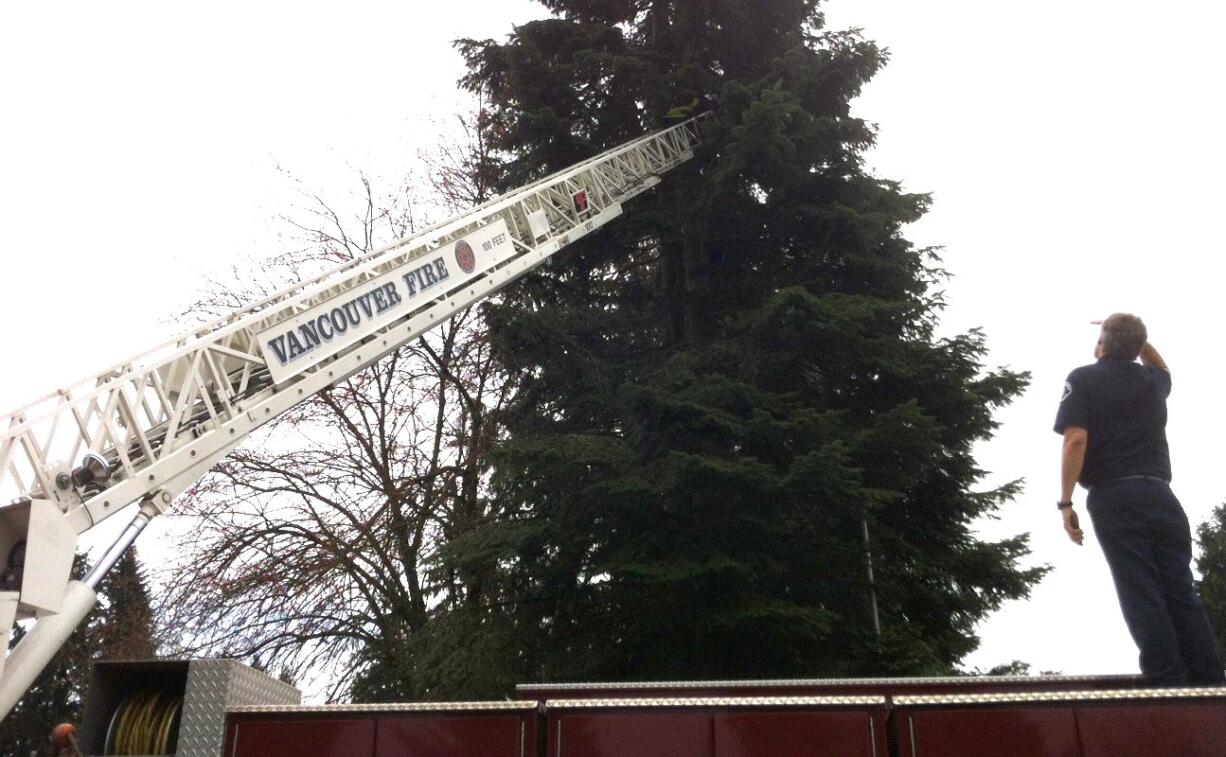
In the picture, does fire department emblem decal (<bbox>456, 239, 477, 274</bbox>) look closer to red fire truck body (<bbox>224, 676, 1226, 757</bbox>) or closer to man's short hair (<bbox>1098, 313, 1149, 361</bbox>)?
red fire truck body (<bbox>224, 676, 1226, 757</bbox>)

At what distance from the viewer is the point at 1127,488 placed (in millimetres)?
4832

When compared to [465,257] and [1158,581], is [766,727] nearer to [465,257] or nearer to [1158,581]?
[1158,581]

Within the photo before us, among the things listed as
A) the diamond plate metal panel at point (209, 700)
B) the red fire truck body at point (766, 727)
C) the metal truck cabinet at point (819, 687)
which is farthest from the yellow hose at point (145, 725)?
the metal truck cabinet at point (819, 687)

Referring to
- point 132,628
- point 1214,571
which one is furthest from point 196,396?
point 1214,571

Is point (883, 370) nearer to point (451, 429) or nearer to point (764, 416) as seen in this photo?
point (764, 416)

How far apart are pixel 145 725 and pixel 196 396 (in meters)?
2.53

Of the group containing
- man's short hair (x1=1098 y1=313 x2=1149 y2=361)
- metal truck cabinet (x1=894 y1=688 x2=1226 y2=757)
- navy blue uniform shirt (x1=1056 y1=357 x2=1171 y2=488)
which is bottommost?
metal truck cabinet (x1=894 y1=688 x2=1226 y2=757)

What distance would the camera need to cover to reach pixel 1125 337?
5.09 meters

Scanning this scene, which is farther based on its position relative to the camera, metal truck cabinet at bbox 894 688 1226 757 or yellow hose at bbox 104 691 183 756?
yellow hose at bbox 104 691 183 756

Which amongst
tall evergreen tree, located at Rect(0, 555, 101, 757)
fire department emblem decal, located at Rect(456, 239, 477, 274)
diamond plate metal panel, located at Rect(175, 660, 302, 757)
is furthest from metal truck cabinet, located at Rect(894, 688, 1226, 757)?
tall evergreen tree, located at Rect(0, 555, 101, 757)

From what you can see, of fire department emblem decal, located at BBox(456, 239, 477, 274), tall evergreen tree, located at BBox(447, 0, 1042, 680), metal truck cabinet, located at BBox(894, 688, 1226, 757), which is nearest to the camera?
metal truck cabinet, located at BBox(894, 688, 1226, 757)

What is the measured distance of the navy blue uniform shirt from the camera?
490 centimetres

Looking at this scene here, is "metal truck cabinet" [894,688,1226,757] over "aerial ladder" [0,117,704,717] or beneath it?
beneath

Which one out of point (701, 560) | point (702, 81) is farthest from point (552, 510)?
point (702, 81)
